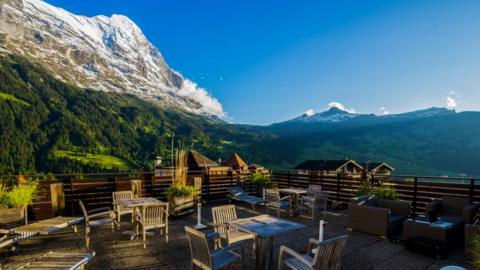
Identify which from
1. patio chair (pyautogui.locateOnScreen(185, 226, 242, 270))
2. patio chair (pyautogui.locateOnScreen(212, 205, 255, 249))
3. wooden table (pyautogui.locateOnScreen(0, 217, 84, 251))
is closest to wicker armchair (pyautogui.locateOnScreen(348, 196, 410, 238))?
patio chair (pyautogui.locateOnScreen(212, 205, 255, 249))

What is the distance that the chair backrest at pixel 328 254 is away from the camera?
7.90 feet

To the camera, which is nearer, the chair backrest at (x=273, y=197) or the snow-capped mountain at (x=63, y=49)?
the chair backrest at (x=273, y=197)

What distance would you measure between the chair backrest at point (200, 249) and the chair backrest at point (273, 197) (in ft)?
11.3

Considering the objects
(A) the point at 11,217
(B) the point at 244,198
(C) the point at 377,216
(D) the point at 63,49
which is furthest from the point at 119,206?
(D) the point at 63,49

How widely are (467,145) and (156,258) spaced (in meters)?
99.1

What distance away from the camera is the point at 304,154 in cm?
6781

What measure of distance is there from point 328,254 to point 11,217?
521 centimetres

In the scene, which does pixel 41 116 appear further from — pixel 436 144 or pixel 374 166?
pixel 436 144

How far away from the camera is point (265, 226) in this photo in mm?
3336

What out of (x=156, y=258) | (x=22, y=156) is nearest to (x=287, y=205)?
(x=156, y=258)

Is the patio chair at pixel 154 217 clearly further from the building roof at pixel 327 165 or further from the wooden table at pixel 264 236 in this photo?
the building roof at pixel 327 165

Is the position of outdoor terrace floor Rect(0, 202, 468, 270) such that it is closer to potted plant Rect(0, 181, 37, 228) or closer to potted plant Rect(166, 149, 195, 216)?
potted plant Rect(0, 181, 37, 228)

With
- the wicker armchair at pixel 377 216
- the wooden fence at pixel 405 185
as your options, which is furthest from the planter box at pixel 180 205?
the wooden fence at pixel 405 185

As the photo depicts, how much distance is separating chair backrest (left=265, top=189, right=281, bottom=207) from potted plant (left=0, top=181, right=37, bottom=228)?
16.3 ft
